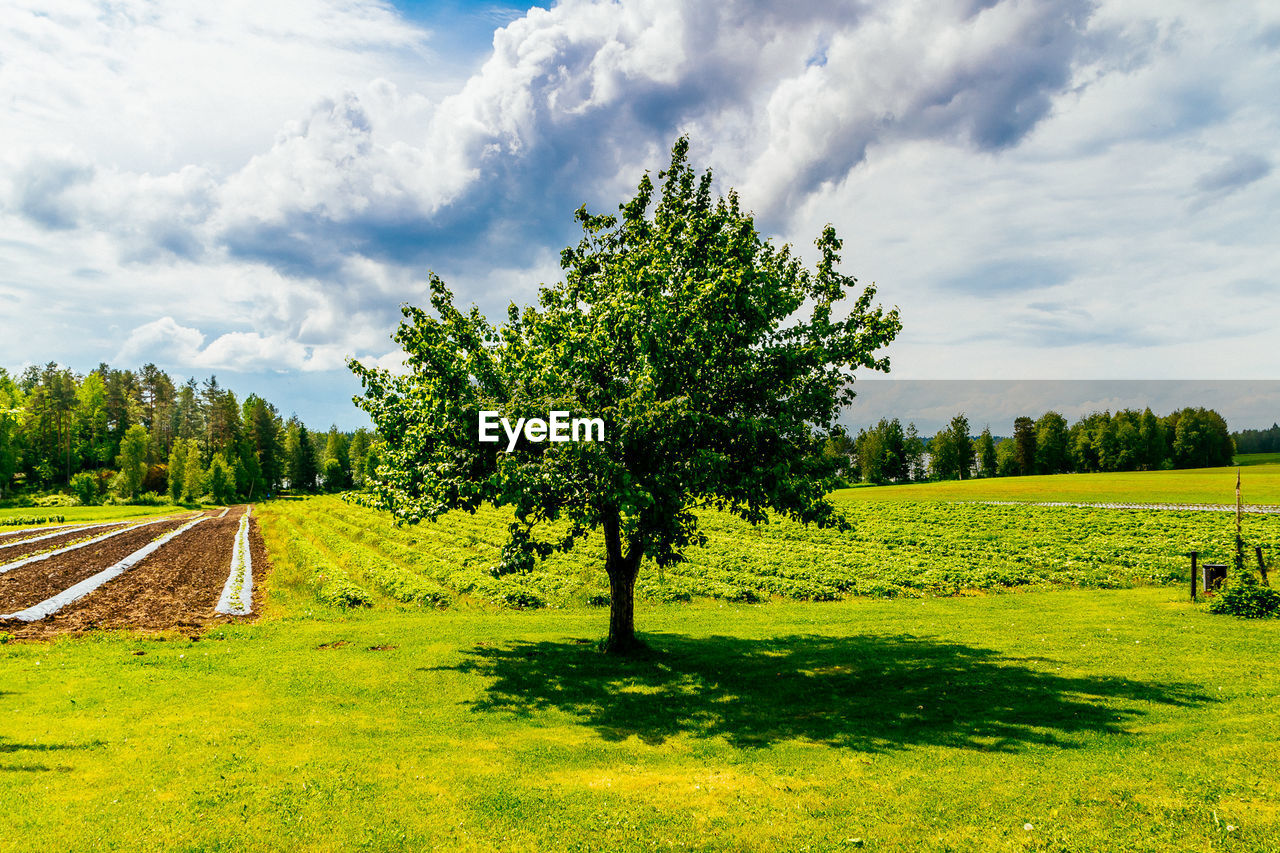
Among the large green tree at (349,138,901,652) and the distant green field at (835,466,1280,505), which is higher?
the large green tree at (349,138,901,652)

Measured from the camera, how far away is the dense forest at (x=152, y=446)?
352ft

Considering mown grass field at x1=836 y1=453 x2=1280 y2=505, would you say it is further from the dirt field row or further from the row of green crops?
the dirt field row

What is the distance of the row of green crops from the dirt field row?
5.13 m

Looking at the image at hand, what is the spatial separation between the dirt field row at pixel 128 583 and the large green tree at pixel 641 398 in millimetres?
14946

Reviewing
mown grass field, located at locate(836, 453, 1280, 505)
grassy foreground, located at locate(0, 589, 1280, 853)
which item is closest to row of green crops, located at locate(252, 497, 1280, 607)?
grassy foreground, located at locate(0, 589, 1280, 853)

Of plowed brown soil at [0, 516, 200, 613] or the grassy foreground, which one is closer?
the grassy foreground

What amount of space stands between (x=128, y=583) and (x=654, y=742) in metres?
35.4

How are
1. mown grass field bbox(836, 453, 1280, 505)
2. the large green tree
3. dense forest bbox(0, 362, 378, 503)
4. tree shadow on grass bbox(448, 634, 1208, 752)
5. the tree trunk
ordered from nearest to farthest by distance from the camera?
tree shadow on grass bbox(448, 634, 1208, 752)
the large green tree
the tree trunk
mown grass field bbox(836, 453, 1280, 505)
dense forest bbox(0, 362, 378, 503)

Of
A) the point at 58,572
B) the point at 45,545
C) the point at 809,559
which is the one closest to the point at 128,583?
the point at 58,572

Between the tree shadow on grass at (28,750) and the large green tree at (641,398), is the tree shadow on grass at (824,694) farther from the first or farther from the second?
the tree shadow on grass at (28,750)

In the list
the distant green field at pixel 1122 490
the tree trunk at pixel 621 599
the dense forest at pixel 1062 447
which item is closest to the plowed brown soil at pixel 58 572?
the tree trunk at pixel 621 599

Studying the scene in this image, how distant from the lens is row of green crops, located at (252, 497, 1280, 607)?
32.8 m

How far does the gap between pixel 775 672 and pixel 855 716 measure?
143 inches

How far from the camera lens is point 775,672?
17359 mm
